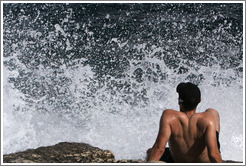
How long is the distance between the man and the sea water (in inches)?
106

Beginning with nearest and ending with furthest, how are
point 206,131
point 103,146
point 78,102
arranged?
point 206,131 → point 103,146 → point 78,102

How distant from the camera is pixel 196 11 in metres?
13.3

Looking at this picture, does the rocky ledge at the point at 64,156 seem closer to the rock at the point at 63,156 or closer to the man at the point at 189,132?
the rock at the point at 63,156

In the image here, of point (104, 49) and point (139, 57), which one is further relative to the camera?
point (104, 49)

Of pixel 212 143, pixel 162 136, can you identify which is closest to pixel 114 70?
pixel 162 136

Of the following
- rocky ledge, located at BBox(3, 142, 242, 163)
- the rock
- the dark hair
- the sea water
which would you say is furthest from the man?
the sea water

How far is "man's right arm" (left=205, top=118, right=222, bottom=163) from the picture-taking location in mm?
3232

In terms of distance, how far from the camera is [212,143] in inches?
128

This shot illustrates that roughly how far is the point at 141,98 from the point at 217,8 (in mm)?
6682

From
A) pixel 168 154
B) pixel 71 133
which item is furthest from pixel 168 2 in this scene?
pixel 168 154

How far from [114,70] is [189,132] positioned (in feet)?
23.6

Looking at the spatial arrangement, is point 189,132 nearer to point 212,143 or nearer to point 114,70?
point 212,143

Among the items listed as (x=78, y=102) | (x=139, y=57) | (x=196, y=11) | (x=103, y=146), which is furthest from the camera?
(x=196, y=11)

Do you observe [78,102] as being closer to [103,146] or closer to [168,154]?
[103,146]
